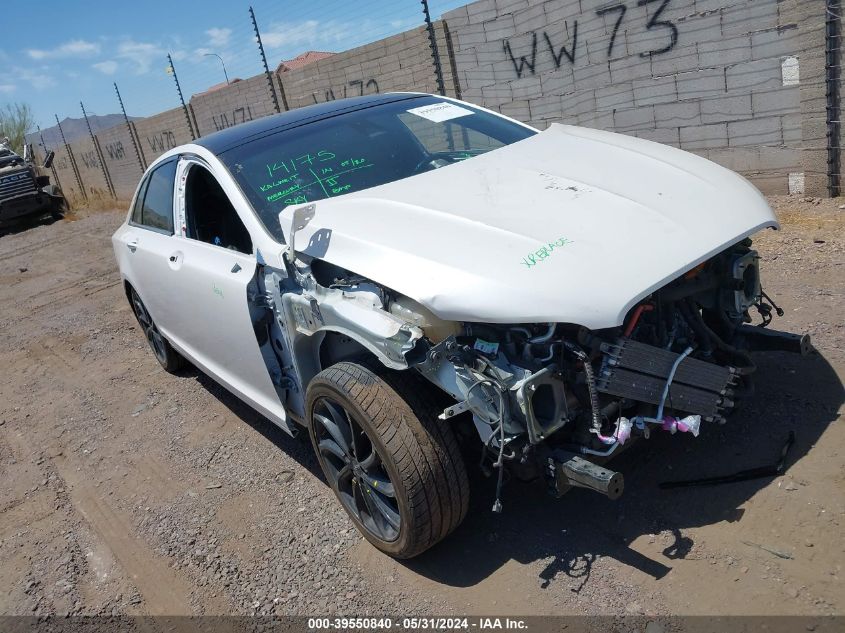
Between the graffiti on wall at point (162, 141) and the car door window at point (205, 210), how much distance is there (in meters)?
15.2

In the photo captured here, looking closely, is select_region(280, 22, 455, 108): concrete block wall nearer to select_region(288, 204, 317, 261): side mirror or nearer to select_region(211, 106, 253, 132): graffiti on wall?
select_region(211, 106, 253, 132): graffiti on wall

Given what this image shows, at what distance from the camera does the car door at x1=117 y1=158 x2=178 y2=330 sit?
4.25 metres

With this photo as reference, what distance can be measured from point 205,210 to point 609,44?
524cm

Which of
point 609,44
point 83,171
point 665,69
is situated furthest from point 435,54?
point 83,171

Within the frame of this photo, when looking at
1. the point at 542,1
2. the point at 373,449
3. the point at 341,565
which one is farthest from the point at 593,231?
the point at 542,1

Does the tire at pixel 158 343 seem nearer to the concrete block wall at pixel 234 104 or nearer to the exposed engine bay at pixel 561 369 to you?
the exposed engine bay at pixel 561 369

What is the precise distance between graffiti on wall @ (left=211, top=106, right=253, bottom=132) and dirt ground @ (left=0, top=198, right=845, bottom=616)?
11.0 m

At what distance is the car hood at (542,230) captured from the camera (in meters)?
2.22

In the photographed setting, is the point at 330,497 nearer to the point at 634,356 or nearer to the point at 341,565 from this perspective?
the point at 341,565

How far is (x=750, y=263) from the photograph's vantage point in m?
2.85

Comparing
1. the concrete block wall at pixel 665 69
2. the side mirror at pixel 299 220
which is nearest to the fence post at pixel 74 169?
the concrete block wall at pixel 665 69

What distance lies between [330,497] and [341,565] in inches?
20.5

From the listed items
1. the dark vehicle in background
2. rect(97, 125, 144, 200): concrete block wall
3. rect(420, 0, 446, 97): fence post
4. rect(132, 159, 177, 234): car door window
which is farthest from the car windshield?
rect(97, 125, 144, 200): concrete block wall

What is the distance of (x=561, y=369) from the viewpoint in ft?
7.62
